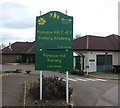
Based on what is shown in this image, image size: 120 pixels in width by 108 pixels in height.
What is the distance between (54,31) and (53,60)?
132 centimetres

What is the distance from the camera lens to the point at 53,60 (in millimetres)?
7730

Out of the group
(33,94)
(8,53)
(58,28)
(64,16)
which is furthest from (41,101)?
(8,53)

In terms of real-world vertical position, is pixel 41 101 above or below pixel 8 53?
below

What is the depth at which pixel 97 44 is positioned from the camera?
2769 cm

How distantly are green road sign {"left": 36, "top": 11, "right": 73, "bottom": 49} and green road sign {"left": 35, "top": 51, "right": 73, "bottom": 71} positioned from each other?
0.91 ft

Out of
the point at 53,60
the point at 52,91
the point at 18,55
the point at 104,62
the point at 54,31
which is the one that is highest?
the point at 54,31

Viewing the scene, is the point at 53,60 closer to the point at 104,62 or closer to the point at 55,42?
the point at 55,42

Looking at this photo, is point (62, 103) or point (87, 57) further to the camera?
point (87, 57)

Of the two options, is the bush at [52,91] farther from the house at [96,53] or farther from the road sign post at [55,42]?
the house at [96,53]

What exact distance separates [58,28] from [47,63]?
1.67m

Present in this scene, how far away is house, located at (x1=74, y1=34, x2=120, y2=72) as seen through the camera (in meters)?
25.3

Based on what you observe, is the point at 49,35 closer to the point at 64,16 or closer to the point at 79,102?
the point at 64,16

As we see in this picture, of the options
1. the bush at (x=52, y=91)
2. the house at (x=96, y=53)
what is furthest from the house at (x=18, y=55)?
the bush at (x=52, y=91)

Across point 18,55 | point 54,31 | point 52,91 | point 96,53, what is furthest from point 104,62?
point 18,55
